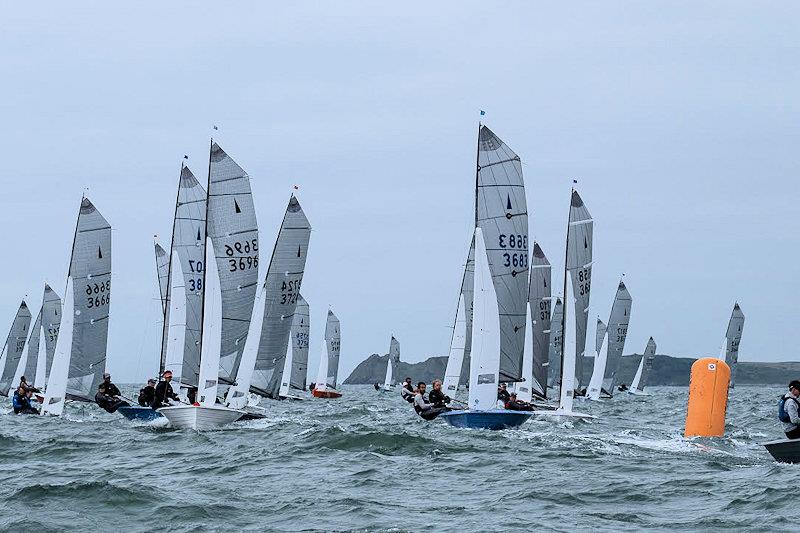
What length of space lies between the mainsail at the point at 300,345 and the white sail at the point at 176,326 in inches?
1106

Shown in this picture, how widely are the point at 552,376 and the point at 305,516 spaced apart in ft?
165

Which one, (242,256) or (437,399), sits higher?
(242,256)

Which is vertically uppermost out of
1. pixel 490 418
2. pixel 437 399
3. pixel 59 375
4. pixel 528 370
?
pixel 528 370

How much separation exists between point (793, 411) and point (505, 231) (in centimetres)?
1238

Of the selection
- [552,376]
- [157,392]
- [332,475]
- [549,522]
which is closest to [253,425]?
[157,392]

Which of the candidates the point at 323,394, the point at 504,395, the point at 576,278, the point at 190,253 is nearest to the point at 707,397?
the point at 504,395

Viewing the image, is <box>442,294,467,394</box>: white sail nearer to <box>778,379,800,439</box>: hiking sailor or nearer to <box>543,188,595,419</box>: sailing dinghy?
<box>543,188,595,419</box>: sailing dinghy

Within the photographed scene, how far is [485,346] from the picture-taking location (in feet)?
95.5

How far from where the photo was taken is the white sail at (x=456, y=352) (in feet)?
121

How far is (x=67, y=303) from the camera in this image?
120ft

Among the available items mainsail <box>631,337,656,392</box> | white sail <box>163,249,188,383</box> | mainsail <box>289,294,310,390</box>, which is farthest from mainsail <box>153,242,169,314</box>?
mainsail <box>631,337,656,392</box>

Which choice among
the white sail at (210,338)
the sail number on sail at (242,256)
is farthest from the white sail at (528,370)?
the white sail at (210,338)

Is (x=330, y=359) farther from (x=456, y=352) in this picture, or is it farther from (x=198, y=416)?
(x=198, y=416)

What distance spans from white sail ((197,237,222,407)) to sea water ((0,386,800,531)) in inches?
91.2
